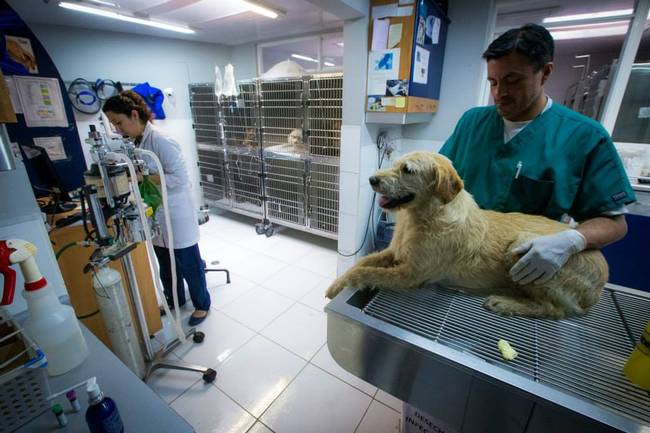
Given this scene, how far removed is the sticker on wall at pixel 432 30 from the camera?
2031mm

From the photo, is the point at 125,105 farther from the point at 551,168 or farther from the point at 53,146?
the point at 551,168

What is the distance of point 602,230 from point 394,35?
5.74 feet

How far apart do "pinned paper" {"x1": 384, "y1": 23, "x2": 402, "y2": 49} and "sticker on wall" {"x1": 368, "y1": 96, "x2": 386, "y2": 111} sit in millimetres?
352

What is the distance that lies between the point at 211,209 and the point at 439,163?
4353 mm

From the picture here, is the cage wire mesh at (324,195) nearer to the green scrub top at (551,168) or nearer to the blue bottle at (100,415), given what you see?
the green scrub top at (551,168)

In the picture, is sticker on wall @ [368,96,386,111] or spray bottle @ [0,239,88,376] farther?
sticker on wall @ [368,96,386,111]

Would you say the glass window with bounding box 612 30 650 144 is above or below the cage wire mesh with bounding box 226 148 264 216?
above

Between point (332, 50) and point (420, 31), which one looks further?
point (332, 50)

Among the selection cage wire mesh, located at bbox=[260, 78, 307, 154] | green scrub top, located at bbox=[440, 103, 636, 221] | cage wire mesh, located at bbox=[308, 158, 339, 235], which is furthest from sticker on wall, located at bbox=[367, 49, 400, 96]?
green scrub top, located at bbox=[440, 103, 636, 221]

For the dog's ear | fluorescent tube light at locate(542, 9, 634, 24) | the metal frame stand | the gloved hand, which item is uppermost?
fluorescent tube light at locate(542, 9, 634, 24)

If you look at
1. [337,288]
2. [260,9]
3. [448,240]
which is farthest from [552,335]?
[260,9]

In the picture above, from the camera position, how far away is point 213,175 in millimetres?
4125

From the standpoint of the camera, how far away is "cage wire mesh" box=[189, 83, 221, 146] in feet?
12.3

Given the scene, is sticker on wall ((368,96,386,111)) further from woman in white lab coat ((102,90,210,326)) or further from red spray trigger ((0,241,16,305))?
red spray trigger ((0,241,16,305))
